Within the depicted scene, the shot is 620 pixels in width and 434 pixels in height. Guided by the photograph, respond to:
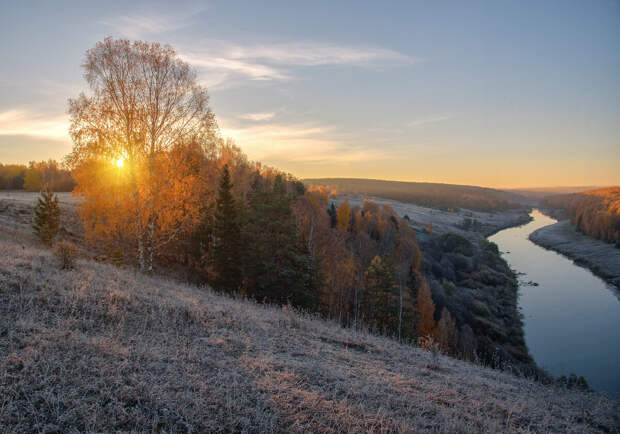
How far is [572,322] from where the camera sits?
3725 cm

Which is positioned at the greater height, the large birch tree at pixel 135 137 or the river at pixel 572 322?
the large birch tree at pixel 135 137

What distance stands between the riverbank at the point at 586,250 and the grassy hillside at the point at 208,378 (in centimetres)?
6411

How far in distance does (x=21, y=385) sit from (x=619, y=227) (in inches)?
4394

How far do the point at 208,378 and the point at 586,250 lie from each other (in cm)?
9909

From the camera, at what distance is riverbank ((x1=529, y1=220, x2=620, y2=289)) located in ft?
190

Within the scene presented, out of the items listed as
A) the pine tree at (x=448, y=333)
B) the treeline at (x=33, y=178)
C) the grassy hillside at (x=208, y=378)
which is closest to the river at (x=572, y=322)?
the pine tree at (x=448, y=333)

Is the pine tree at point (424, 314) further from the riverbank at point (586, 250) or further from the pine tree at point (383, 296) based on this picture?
the riverbank at point (586, 250)

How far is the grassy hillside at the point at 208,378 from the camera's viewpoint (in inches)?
135

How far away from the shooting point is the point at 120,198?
12.4 metres

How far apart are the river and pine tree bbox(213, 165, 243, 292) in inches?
878

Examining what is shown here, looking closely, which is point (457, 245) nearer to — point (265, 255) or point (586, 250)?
point (586, 250)

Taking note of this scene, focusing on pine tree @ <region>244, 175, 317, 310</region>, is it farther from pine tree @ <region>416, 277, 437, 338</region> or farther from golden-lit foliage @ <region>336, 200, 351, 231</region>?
golden-lit foliage @ <region>336, 200, 351, 231</region>

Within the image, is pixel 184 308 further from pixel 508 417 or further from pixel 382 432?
pixel 508 417

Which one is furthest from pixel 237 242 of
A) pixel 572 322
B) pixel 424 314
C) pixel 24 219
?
pixel 572 322
